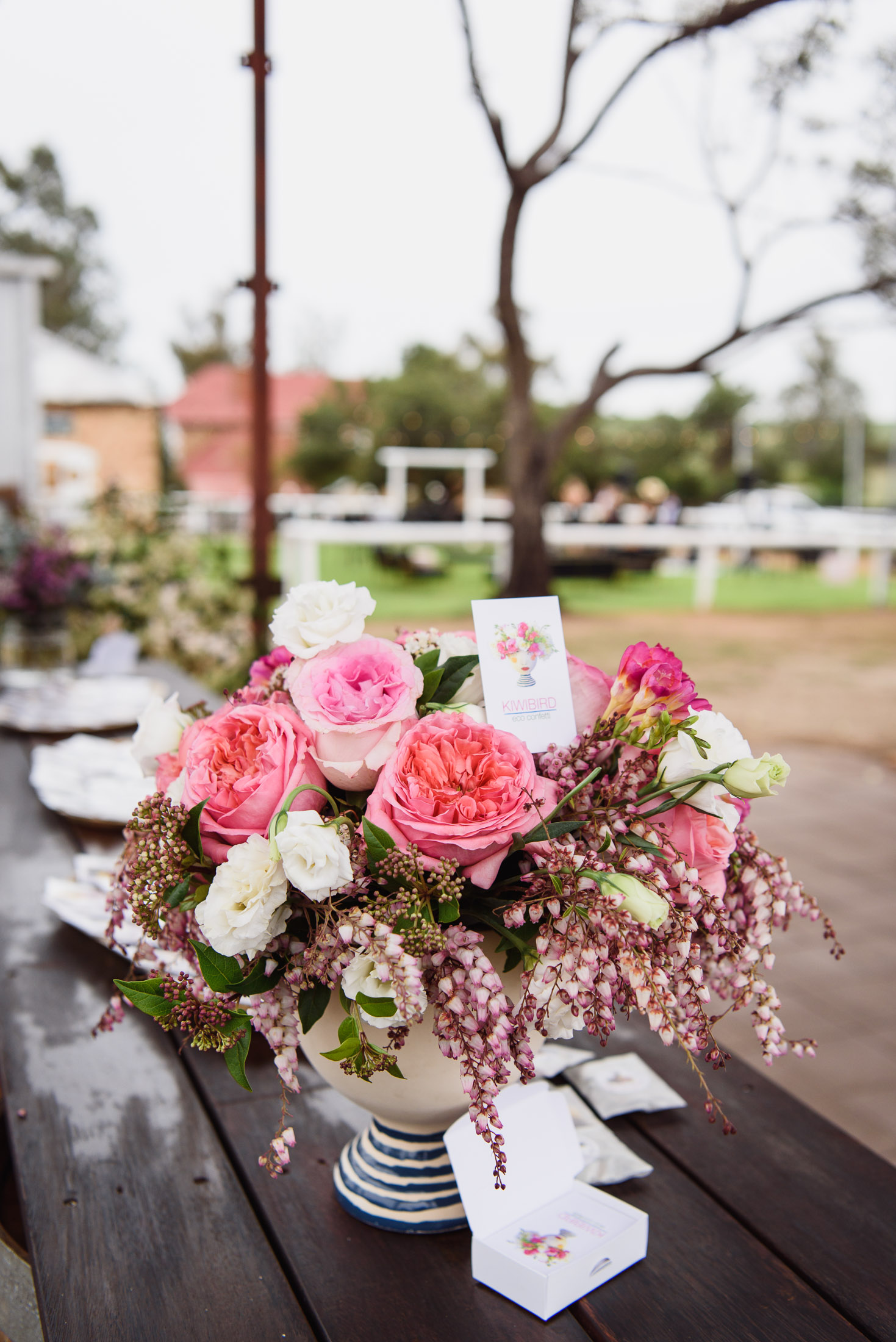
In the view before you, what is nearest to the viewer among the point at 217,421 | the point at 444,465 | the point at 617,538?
the point at 617,538

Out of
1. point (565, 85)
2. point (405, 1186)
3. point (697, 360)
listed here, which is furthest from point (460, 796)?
point (697, 360)

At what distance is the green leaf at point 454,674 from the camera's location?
806 millimetres

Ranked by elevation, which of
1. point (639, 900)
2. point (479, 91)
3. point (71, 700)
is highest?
point (479, 91)

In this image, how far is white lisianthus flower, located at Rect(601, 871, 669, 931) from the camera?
2.09ft

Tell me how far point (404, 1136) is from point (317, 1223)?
10 cm

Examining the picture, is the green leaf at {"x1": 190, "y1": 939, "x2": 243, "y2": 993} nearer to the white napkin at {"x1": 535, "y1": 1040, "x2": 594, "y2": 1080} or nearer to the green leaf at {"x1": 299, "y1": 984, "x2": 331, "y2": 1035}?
the green leaf at {"x1": 299, "y1": 984, "x2": 331, "y2": 1035}

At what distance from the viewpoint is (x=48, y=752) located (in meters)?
2.02

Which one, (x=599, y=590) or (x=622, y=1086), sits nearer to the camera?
(x=622, y=1086)

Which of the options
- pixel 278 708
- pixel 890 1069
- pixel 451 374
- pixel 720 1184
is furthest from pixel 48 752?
pixel 451 374

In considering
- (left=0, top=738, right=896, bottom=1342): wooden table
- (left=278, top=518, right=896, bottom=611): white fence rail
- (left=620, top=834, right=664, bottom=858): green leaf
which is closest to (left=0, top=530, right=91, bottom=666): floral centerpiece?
(left=0, top=738, right=896, bottom=1342): wooden table

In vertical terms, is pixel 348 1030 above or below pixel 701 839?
below

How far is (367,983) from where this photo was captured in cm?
64

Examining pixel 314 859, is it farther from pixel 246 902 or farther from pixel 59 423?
pixel 59 423

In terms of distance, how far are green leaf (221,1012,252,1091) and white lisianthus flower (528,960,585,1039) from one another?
0.20 m
